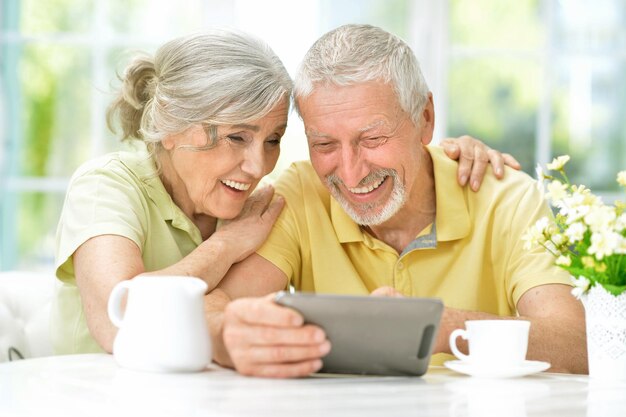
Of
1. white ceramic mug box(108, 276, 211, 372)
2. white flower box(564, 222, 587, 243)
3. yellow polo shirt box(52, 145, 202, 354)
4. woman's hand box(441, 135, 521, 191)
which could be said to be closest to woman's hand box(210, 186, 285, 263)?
yellow polo shirt box(52, 145, 202, 354)

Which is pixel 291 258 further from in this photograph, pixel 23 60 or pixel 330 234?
pixel 23 60

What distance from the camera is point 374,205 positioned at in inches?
87.2

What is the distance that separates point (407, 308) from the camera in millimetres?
1436

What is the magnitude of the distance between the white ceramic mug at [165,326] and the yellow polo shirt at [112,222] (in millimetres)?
443

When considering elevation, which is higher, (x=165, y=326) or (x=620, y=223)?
(x=620, y=223)

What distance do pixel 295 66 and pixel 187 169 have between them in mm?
2363

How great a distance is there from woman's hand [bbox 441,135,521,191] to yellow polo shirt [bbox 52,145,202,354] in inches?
26.9

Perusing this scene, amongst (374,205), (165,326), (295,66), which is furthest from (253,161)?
(295,66)

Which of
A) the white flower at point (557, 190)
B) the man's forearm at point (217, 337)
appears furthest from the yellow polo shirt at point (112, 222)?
the white flower at point (557, 190)

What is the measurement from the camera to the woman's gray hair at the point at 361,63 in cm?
214

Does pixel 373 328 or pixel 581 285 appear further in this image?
pixel 581 285

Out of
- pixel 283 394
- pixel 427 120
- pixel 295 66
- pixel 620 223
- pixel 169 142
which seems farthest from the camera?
pixel 295 66

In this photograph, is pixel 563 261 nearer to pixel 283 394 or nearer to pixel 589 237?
pixel 589 237

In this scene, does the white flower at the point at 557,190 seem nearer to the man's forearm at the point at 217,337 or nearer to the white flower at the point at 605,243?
the white flower at the point at 605,243
